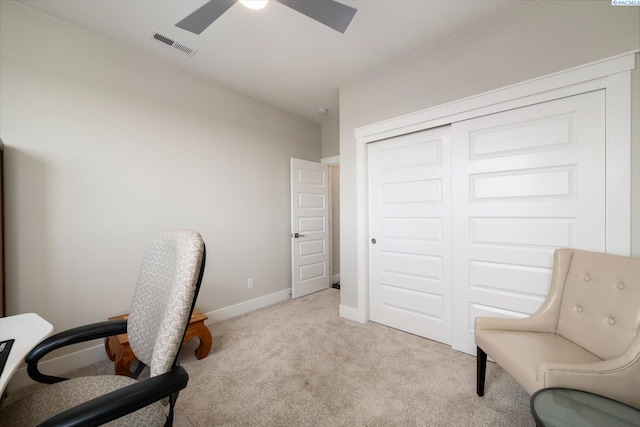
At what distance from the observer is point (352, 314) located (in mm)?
2869

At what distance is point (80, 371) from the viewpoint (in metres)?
1.98

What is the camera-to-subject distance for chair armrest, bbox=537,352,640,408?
109 centimetres

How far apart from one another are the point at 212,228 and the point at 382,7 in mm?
2633

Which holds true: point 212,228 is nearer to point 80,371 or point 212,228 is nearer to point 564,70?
point 80,371

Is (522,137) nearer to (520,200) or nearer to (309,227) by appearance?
(520,200)

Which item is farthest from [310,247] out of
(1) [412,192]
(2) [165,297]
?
(2) [165,297]

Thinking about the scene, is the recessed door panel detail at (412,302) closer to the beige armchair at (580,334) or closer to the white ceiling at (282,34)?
the beige armchair at (580,334)

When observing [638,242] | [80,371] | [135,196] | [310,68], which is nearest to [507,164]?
[638,242]

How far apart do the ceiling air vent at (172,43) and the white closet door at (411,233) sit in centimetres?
202

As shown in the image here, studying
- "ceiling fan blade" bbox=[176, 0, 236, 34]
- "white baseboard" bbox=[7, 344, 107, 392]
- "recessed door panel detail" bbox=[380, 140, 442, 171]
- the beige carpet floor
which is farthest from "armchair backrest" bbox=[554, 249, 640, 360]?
"white baseboard" bbox=[7, 344, 107, 392]

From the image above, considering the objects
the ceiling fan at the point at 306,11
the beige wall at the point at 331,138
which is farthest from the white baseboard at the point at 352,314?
the ceiling fan at the point at 306,11

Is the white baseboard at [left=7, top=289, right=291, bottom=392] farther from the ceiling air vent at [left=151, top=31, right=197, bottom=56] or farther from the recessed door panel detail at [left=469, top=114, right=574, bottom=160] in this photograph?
the recessed door panel detail at [left=469, top=114, right=574, bottom=160]

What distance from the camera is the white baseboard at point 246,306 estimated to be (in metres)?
2.84

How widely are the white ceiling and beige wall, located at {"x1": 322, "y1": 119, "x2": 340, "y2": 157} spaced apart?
3.78 feet
